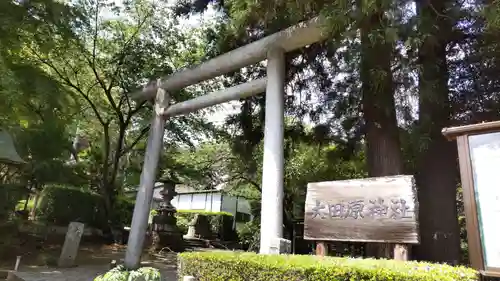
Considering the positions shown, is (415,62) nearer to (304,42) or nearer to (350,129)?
(304,42)

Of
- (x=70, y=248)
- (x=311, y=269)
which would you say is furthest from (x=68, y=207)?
(x=311, y=269)

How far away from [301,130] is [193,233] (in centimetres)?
996

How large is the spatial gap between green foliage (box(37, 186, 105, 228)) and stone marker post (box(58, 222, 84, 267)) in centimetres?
313

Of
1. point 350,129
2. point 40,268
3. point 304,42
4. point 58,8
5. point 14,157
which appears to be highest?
point 58,8

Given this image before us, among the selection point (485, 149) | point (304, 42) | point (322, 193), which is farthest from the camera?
point (304, 42)

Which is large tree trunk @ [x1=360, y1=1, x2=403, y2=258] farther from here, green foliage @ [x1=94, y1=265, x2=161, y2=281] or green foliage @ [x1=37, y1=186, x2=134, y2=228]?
green foliage @ [x1=37, y1=186, x2=134, y2=228]

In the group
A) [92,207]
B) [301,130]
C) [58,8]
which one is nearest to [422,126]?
[301,130]

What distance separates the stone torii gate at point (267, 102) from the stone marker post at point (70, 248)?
5.32 ft

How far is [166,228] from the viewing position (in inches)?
464

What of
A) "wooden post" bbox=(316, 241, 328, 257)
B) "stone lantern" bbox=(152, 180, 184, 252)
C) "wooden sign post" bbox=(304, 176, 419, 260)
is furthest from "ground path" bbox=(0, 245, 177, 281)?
"wooden sign post" bbox=(304, 176, 419, 260)

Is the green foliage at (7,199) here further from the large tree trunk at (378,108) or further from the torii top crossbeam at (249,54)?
the large tree trunk at (378,108)

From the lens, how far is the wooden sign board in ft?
11.1

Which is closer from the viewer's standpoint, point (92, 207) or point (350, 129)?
point (350, 129)

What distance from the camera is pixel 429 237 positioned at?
509cm
